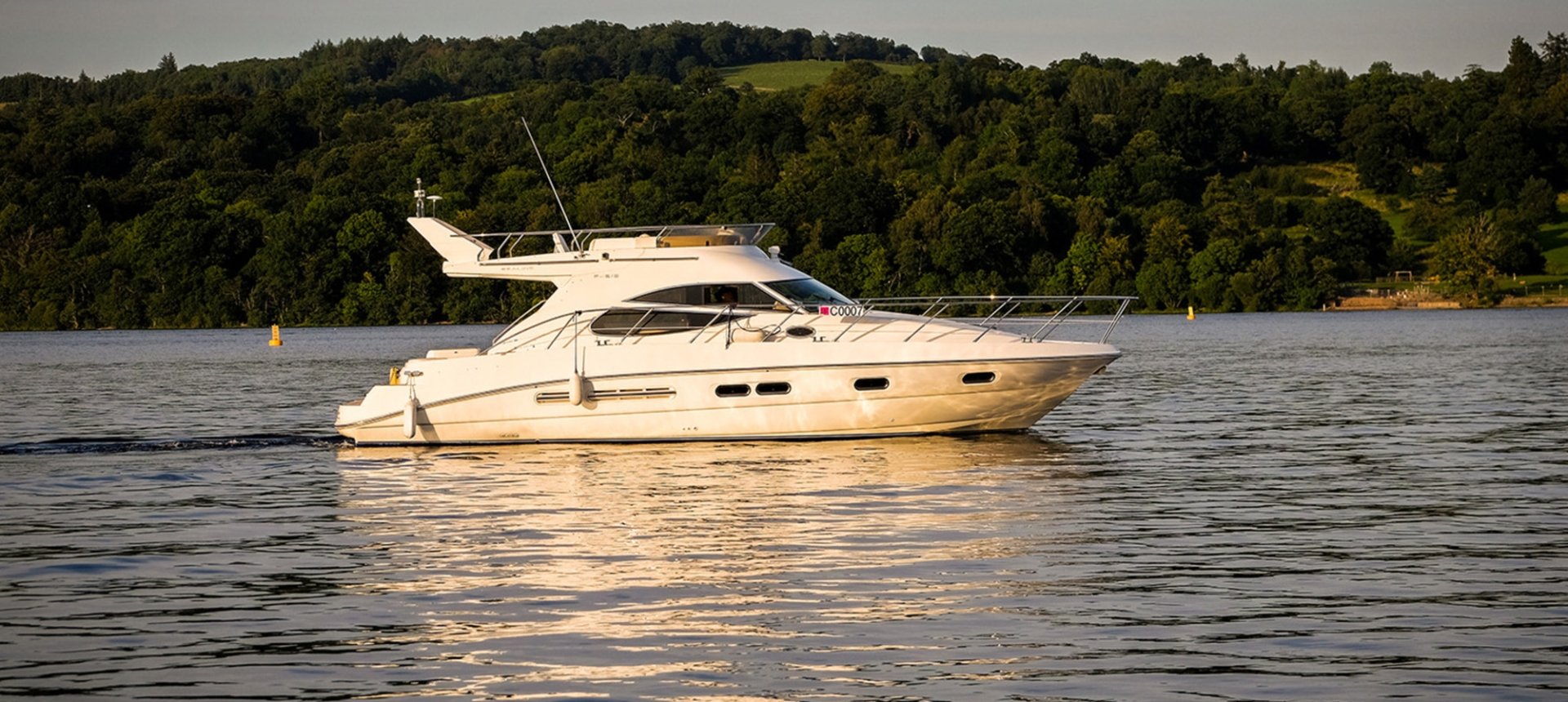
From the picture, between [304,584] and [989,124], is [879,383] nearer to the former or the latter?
[304,584]

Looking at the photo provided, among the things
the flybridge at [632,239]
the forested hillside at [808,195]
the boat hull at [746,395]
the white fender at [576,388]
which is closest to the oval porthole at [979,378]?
the boat hull at [746,395]

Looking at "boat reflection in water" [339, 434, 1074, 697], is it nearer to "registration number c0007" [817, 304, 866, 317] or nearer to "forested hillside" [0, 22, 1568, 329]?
"registration number c0007" [817, 304, 866, 317]

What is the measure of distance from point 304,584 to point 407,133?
173340mm

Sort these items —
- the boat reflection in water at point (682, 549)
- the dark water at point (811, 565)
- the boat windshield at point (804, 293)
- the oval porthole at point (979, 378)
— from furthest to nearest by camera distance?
the boat windshield at point (804, 293), the oval porthole at point (979, 378), the boat reflection in water at point (682, 549), the dark water at point (811, 565)

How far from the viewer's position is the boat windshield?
28594 millimetres

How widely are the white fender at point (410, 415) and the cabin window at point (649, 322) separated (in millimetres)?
2887

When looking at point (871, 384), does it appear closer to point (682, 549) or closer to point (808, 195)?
point (682, 549)

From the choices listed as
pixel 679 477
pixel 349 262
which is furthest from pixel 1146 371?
pixel 349 262

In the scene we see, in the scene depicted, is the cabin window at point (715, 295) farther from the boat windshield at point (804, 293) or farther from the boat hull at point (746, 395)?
the boat hull at point (746, 395)

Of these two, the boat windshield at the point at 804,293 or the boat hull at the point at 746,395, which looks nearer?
the boat hull at the point at 746,395

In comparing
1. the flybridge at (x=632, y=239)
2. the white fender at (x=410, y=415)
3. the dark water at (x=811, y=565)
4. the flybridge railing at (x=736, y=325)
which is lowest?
the dark water at (x=811, y=565)

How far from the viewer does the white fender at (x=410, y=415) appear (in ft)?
93.7

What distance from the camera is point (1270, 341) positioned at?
81.0m

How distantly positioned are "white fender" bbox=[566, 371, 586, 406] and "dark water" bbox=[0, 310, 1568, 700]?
2.84ft
